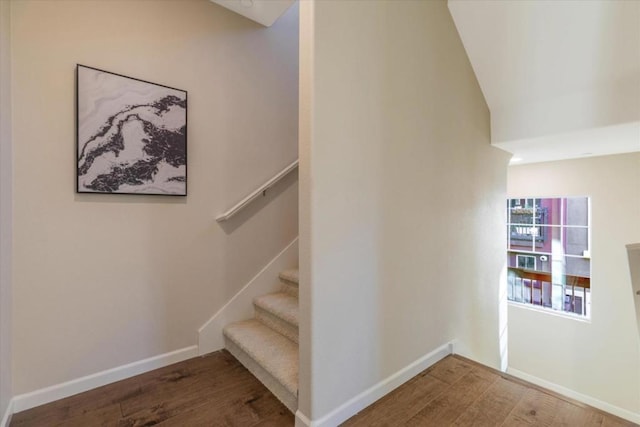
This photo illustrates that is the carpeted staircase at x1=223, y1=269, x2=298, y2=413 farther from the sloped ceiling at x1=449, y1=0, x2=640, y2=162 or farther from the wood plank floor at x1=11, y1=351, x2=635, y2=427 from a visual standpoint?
the sloped ceiling at x1=449, y1=0, x2=640, y2=162

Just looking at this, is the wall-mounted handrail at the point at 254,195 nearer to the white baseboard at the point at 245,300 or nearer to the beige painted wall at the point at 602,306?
the white baseboard at the point at 245,300

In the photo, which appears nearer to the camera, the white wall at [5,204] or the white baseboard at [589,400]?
the white wall at [5,204]

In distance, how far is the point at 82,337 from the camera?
1646mm

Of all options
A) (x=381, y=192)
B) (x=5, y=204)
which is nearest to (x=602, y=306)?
(x=381, y=192)

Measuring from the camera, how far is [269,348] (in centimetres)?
183

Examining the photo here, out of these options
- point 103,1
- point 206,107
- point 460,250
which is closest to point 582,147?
point 460,250

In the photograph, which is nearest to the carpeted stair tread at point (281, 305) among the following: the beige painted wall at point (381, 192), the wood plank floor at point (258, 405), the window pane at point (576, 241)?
the wood plank floor at point (258, 405)

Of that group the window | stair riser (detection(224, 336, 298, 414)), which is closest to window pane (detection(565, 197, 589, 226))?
the window

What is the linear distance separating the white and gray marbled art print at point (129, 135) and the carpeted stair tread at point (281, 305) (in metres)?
0.99

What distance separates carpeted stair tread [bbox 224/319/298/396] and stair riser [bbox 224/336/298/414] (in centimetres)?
4

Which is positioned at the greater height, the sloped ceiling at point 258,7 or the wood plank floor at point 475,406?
the sloped ceiling at point 258,7

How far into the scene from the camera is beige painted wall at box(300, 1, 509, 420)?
53.4 inches

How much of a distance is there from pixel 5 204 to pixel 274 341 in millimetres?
1589

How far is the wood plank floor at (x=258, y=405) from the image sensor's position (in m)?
1.45
